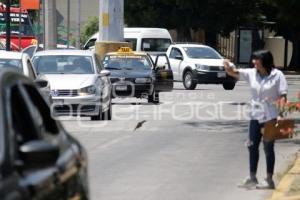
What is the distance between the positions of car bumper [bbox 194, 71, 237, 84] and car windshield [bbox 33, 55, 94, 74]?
13.8m

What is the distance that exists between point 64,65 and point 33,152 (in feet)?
56.2

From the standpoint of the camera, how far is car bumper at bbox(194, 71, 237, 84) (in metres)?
34.9

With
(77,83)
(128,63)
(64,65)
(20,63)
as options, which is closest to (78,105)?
(77,83)

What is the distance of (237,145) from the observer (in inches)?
640

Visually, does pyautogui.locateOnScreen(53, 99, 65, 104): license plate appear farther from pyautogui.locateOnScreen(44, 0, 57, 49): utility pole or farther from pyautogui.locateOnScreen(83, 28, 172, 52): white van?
pyautogui.locateOnScreen(83, 28, 172, 52): white van

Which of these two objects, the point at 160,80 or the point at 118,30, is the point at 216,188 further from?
the point at 118,30

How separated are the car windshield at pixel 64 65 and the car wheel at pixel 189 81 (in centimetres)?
1402

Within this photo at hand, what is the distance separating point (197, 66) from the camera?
35562 mm

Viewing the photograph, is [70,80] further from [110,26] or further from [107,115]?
[110,26]

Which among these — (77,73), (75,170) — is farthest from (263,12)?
(75,170)

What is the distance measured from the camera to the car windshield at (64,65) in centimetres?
2142

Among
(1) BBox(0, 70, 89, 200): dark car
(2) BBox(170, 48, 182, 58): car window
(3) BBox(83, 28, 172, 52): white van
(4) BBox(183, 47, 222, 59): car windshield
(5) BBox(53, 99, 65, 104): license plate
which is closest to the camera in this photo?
(1) BBox(0, 70, 89, 200): dark car

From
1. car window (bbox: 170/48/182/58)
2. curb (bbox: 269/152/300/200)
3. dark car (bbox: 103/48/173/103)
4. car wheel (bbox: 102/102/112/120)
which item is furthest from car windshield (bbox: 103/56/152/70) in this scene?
curb (bbox: 269/152/300/200)

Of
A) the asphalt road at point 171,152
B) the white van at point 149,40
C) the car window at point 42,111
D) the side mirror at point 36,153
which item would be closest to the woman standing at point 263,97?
the asphalt road at point 171,152
